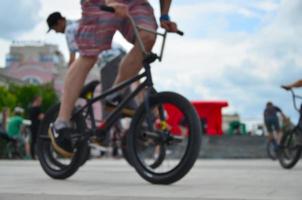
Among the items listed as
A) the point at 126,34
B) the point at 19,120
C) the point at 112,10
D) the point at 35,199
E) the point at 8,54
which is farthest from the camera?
the point at 8,54

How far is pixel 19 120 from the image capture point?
18172 mm

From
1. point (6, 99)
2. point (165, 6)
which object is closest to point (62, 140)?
point (165, 6)

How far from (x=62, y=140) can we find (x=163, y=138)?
934mm

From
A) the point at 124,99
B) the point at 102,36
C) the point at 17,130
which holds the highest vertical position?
the point at 102,36

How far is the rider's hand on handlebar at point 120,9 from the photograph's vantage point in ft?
16.0

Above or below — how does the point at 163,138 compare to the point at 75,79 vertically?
below

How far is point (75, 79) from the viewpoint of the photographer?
17.6 ft

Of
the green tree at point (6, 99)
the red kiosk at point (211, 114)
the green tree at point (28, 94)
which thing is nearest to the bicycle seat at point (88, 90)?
the red kiosk at point (211, 114)

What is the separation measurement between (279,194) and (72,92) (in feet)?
6.91

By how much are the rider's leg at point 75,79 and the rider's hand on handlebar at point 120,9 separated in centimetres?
54

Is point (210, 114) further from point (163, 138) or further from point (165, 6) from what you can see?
point (163, 138)

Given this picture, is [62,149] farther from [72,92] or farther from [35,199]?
[35,199]

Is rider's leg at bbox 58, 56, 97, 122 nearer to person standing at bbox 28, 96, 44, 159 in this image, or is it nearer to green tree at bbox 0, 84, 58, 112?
person standing at bbox 28, 96, 44, 159

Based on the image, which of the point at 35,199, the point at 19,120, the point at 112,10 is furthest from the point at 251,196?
the point at 19,120
